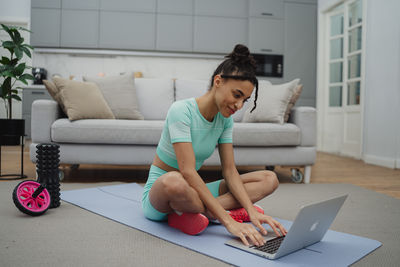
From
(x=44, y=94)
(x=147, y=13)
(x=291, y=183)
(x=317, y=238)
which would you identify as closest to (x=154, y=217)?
(x=317, y=238)

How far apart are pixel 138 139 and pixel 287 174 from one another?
59.8 inches

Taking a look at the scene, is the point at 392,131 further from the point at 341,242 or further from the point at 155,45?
the point at 155,45

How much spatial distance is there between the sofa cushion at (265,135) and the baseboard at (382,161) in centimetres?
165

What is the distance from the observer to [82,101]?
2752 millimetres

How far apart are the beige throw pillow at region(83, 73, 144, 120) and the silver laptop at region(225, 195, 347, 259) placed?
1971mm

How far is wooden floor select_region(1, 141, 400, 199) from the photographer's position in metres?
2.83

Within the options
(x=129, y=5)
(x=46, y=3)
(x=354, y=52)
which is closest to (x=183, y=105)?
(x=354, y=52)

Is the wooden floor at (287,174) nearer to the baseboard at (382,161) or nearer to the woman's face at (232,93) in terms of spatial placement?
the baseboard at (382,161)

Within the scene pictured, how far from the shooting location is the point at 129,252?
1.25 metres

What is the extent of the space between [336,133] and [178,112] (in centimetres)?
450

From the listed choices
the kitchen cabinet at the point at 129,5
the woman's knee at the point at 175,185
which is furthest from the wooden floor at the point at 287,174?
the kitchen cabinet at the point at 129,5

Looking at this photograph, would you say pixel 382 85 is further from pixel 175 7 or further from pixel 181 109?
pixel 181 109

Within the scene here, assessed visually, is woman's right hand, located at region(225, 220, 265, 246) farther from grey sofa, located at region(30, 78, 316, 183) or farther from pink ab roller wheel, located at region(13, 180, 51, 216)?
grey sofa, located at region(30, 78, 316, 183)

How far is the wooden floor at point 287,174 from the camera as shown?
2.83 metres
